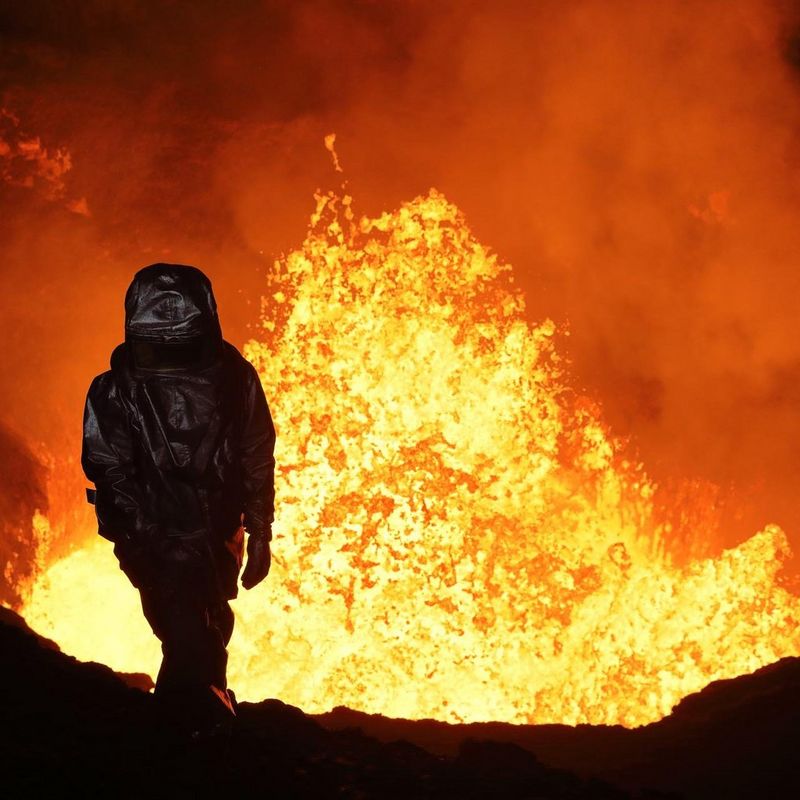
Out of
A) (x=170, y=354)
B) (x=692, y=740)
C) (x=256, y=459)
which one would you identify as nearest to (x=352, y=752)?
(x=256, y=459)

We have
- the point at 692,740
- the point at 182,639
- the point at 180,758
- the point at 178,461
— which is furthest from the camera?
the point at 692,740

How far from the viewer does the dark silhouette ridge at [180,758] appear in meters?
3.42

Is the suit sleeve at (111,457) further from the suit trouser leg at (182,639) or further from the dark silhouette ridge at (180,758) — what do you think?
the dark silhouette ridge at (180,758)

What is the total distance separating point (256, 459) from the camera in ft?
13.4

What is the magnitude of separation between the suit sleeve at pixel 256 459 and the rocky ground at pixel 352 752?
87cm

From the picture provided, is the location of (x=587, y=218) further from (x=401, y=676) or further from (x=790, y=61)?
(x=401, y=676)

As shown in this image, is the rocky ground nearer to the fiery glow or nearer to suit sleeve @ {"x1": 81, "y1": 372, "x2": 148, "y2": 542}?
suit sleeve @ {"x1": 81, "y1": 372, "x2": 148, "y2": 542}

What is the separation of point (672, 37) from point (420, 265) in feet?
13.5

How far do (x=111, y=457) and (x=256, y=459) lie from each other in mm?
571

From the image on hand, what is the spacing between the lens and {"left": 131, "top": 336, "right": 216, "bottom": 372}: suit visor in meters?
3.80

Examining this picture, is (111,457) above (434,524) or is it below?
below

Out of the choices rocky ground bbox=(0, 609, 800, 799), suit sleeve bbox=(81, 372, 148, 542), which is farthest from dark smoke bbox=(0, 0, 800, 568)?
suit sleeve bbox=(81, 372, 148, 542)

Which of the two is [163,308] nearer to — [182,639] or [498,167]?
[182,639]

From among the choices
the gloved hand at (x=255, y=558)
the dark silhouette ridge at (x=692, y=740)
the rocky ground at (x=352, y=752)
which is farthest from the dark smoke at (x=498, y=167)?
the gloved hand at (x=255, y=558)
